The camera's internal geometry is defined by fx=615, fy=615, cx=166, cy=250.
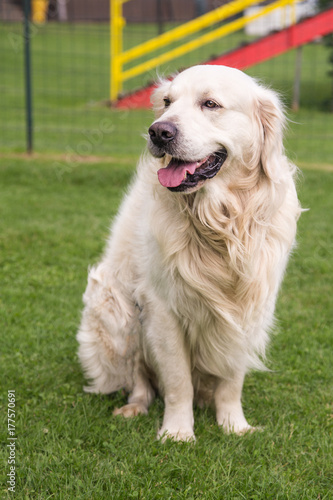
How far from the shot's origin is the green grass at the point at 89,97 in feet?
29.2

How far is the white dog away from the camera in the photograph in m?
2.42

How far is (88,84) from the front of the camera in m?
14.8

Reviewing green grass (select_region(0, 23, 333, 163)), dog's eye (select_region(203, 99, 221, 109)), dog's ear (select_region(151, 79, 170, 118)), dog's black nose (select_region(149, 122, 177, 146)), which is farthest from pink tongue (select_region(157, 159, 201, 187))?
green grass (select_region(0, 23, 333, 163))

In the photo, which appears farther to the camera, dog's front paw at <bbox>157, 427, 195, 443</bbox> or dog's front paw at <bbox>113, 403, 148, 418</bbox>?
dog's front paw at <bbox>113, 403, 148, 418</bbox>

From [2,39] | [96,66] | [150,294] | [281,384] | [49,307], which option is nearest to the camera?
[150,294]

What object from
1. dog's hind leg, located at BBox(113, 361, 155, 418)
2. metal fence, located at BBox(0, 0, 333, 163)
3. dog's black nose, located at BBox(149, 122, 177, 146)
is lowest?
metal fence, located at BBox(0, 0, 333, 163)

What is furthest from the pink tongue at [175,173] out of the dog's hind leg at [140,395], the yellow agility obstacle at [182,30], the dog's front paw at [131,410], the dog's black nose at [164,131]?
the yellow agility obstacle at [182,30]

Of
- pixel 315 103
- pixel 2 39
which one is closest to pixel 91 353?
pixel 315 103

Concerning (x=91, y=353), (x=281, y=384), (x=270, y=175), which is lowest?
(x=281, y=384)

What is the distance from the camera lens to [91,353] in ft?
9.92

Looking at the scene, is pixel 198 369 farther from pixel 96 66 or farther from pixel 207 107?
pixel 96 66

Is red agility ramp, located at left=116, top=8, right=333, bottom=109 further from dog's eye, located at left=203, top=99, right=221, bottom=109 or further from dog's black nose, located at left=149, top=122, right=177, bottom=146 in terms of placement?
dog's black nose, located at left=149, top=122, right=177, bottom=146

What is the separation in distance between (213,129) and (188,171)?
195 mm

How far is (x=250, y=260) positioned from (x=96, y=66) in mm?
15268
